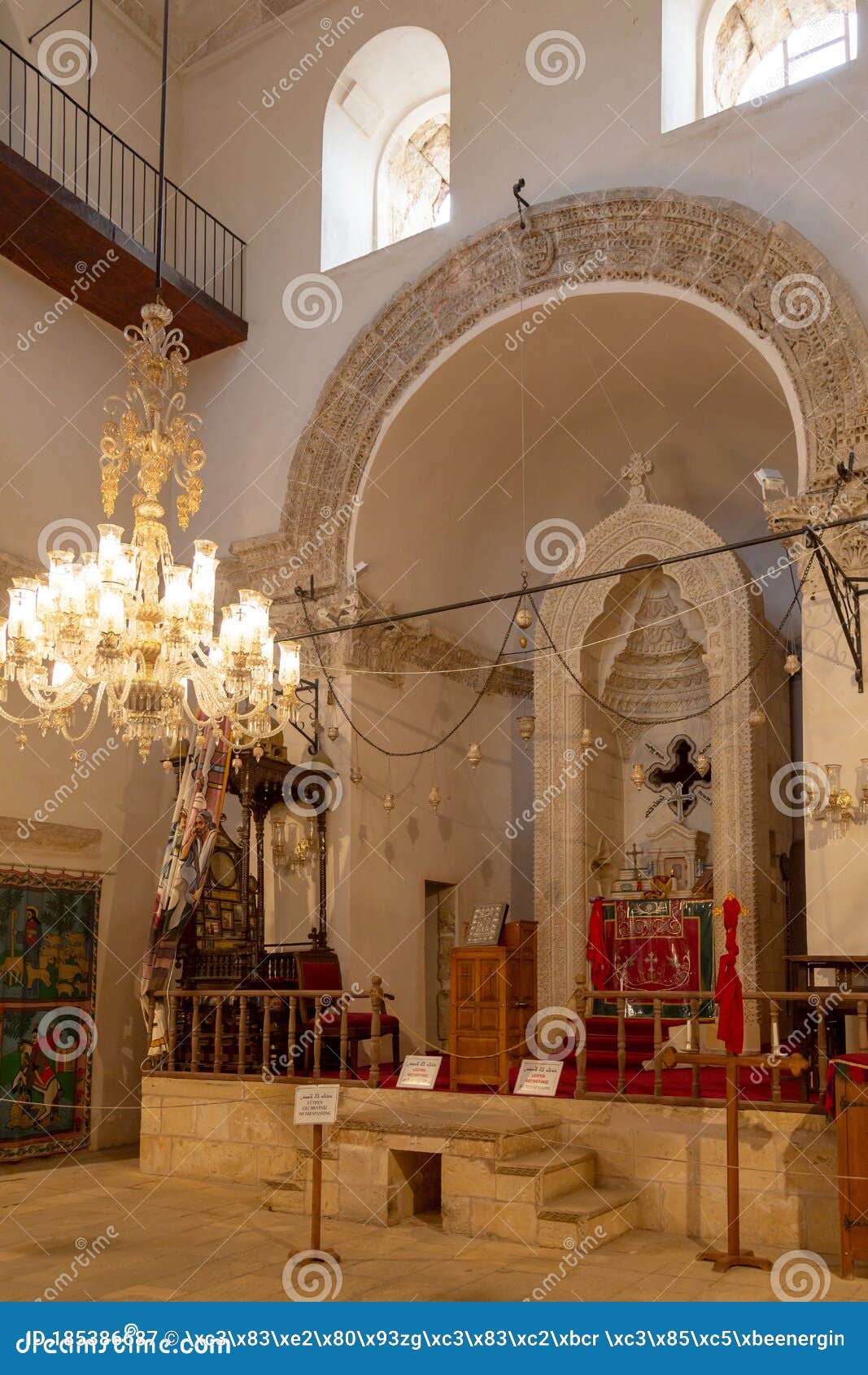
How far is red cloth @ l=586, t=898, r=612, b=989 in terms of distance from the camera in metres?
9.99

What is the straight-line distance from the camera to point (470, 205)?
1092 cm

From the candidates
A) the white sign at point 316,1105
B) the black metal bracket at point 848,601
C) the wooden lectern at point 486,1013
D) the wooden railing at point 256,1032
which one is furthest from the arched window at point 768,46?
the white sign at point 316,1105

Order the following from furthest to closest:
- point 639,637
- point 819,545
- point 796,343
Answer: point 639,637 → point 796,343 → point 819,545

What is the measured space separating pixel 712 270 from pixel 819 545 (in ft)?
10.5

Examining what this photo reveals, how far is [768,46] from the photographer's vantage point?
1064 cm

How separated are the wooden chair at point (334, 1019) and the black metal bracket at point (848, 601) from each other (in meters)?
4.47

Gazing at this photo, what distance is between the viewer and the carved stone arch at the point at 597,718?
9.94 metres

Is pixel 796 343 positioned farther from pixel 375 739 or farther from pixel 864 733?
pixel 375 739

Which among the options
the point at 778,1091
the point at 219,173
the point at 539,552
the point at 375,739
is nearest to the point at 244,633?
the point at 778,1091

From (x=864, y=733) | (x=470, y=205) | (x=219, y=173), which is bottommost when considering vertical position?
(x=864, y=733)

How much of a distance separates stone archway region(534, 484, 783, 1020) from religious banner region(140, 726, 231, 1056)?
115 inches

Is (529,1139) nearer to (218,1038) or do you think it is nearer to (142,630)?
(218,1038)

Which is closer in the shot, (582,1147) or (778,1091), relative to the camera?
(778,1091)

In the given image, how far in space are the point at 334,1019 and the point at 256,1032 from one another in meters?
0.74
